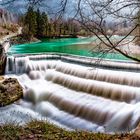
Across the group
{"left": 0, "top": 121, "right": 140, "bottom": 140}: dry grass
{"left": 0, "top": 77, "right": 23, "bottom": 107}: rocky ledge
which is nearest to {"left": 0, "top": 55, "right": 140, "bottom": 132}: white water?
{"left": 0, "top": 77, "right": 23, "bottom": 107}: rocky ledge

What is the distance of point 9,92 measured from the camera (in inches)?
627

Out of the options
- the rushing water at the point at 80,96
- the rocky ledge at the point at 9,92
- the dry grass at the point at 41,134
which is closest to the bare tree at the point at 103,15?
the dry grass at the point at 41,134

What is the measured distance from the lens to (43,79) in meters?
19.1

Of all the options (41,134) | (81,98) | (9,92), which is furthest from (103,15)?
(9,92)

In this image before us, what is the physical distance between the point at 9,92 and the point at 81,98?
151 inches

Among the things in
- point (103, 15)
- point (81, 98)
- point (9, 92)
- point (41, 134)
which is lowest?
point (9, 92)

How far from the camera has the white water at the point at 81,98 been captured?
1186 centimetres

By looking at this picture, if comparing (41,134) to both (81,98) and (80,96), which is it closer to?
(81,98)

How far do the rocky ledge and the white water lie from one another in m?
0.33

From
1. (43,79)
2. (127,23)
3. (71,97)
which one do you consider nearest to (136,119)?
(71,97)

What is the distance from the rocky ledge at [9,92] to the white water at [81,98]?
0.33 m

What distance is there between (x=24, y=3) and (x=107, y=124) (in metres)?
7.98

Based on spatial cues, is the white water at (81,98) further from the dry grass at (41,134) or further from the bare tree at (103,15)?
the bare tree at (103,15)

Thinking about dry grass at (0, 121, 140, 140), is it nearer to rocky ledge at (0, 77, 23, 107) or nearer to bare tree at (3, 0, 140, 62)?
bare tree at (3, 0, 140, 62)
